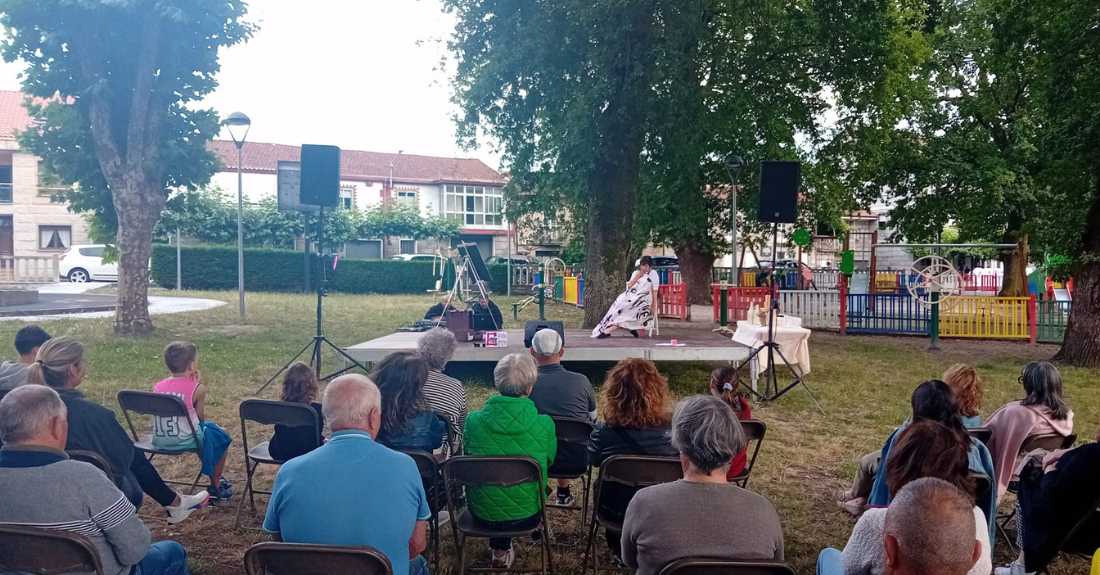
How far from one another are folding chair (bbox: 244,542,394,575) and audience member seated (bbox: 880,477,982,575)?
4.02ft

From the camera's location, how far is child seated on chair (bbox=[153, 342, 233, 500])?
4129 millimetres

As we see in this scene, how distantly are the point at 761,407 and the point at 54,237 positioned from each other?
110 feet

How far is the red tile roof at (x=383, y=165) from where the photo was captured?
129ft

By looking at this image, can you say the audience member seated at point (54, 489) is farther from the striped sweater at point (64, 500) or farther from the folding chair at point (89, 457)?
the folding chair at point (89, 457)

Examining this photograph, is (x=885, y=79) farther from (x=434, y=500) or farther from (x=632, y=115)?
(x=434, y=500)

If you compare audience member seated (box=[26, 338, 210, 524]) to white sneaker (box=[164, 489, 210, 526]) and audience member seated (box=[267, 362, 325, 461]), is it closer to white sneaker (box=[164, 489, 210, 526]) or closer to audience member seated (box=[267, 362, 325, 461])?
white sneaker (box=[164, 489, 210, 526])

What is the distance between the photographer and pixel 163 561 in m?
2.64

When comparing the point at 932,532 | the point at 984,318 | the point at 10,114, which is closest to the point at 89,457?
the point at 932,532

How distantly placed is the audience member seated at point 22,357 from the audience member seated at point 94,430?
641 millimetres

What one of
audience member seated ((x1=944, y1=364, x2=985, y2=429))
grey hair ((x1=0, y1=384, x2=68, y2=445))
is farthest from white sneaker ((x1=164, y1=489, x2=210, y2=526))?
audience member seated ((x1=944, y1=364, x2=985, y2=429))

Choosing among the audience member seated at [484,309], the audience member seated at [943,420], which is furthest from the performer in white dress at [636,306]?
the audience member seated at [943,420]

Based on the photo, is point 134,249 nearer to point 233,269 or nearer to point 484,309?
point 484,309

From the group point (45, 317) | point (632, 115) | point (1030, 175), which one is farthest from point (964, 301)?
point (45, 317)

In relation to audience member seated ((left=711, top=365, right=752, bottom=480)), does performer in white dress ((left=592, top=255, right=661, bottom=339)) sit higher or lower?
higher
